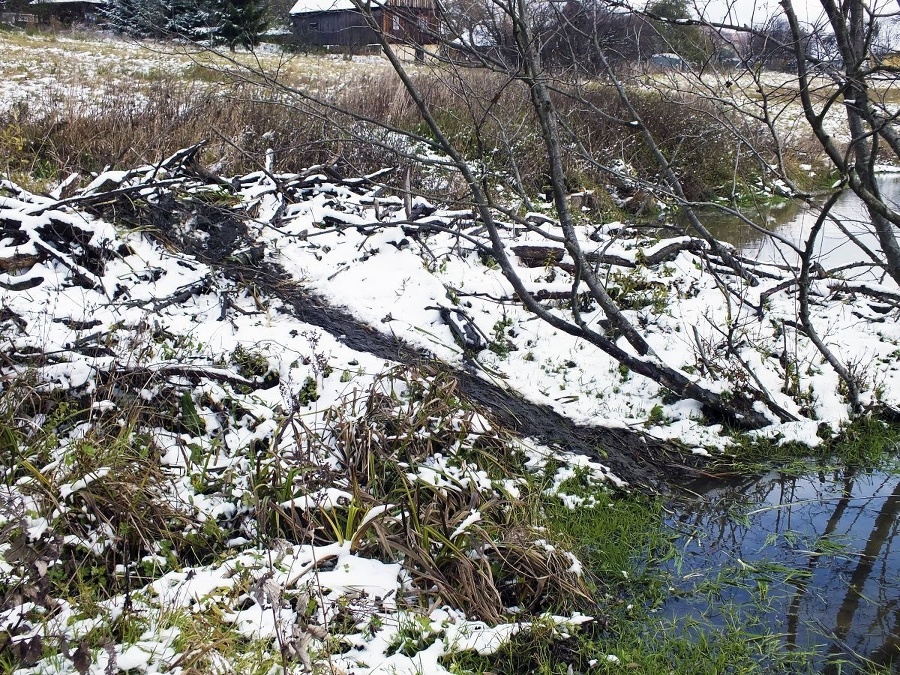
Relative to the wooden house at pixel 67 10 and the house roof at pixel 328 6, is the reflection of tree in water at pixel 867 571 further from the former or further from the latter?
the wooden house at pixel 67 10

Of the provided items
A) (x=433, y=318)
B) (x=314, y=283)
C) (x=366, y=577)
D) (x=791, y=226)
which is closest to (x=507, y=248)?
(x=433, y=318)

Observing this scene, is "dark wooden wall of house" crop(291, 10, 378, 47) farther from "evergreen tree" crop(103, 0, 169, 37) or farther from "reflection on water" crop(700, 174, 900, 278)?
"reflection on water" crop(700, 174, 900, 278)

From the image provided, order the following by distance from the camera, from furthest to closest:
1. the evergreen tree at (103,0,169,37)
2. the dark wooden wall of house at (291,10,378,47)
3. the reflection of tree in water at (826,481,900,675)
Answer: the dark wooden wall of house at (291,10,378,47)
the evergreen tree at (103,0,169,37)
the reflection of tree in water at (826,481,900,675)

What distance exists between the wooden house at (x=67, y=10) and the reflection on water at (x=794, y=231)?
2152cm

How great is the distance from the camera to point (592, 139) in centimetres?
1033

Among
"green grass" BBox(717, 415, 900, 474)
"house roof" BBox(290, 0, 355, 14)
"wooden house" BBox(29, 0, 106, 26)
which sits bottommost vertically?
"green grass" BBox(717, 415, 900, 474)

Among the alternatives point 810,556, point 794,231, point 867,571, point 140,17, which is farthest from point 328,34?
point 867,571

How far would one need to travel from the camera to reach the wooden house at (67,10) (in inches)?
910

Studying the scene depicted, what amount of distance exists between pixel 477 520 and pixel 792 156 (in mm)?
11610

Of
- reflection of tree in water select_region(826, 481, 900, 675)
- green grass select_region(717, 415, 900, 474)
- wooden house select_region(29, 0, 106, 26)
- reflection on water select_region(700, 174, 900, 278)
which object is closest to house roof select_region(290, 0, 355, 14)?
green grass select_region(717, 415, 900, 474)

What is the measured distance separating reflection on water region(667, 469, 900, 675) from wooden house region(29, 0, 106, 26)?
25117 millimetres

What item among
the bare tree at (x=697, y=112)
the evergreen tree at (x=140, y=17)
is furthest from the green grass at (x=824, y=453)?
the evergreen tree at (x=140, y=17)

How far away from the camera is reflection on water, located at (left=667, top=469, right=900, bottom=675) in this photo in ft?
8.81

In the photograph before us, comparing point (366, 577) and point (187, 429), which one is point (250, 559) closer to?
point (366, 577)
